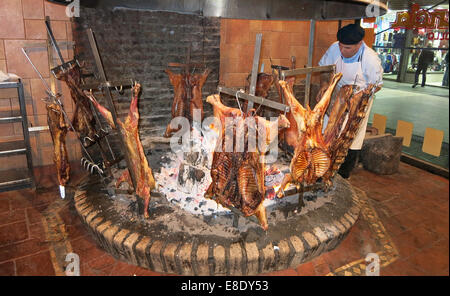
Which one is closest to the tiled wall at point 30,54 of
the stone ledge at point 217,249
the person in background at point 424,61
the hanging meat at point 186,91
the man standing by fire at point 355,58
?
the hanging meat at point 186,91

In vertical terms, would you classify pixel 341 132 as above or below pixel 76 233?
above

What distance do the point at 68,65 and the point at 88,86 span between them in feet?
3.19

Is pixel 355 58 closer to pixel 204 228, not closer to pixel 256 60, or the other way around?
pixel 256 60

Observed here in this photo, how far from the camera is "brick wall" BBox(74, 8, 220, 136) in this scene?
4234 millimetres

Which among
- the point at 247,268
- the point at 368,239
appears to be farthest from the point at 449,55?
the point at 368,239

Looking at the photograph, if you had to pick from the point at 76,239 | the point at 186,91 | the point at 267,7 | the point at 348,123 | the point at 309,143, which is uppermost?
the point at 267,7

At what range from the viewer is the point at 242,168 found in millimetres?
2639

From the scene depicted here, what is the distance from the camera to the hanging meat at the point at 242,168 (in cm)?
255

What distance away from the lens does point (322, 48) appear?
6090 millimetres

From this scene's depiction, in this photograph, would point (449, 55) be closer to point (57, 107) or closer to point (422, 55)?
point (57, 107)

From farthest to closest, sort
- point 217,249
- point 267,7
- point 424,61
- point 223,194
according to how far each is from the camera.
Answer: point 424,61 < point 267,7 < point 223,194 < point 217,249

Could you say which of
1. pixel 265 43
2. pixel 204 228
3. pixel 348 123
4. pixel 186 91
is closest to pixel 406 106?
pixel 265 43

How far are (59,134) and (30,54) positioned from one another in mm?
1575
